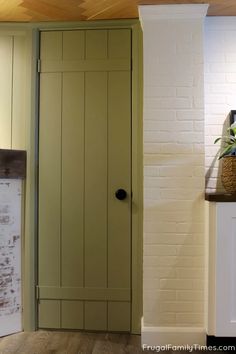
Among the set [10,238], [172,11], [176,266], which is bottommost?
[176,266]

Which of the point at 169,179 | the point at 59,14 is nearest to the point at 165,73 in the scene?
the point at 169,179

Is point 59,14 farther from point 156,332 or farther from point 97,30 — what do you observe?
point 156,332

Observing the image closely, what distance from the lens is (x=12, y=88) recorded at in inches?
90.7

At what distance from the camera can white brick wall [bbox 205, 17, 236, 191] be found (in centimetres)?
220

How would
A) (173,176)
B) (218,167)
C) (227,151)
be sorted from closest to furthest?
1. (227,151)
2. (173,176)
3. (218,167)

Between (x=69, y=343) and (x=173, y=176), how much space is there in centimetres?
128

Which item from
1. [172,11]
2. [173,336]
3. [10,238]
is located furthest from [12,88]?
[173,336]

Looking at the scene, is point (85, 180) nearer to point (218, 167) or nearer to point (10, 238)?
point (10, 238)

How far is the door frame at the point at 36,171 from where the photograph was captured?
2.22 metres

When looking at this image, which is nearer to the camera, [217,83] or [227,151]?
[227,151]

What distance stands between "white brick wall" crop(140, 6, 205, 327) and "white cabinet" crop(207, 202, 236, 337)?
0.19m

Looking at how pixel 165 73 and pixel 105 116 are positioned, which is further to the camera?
pixel 105 116

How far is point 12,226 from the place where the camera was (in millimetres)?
2236

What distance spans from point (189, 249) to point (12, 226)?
1193mm
